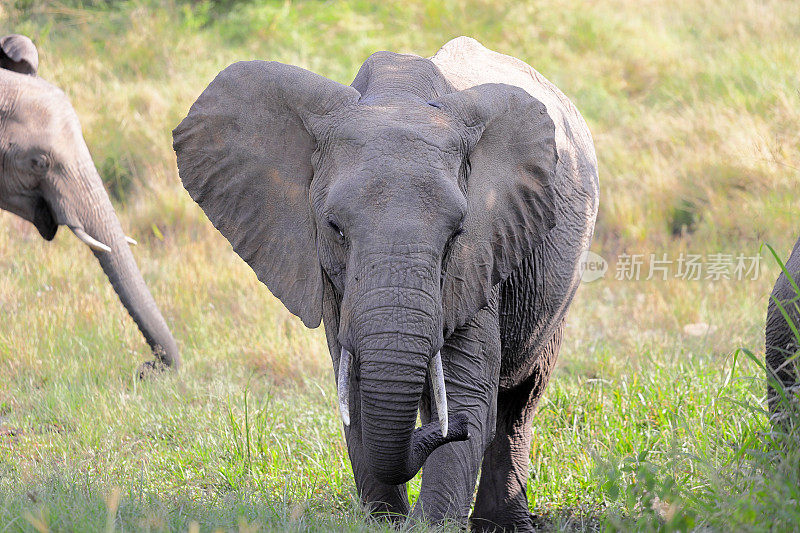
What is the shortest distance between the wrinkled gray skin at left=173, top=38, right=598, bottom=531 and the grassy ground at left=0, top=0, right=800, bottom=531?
46 centimetres

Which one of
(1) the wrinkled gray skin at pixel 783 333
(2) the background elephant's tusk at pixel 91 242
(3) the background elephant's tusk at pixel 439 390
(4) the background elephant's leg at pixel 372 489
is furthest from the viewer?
Result: (2) the background elephant's tusk at pixel 91 242

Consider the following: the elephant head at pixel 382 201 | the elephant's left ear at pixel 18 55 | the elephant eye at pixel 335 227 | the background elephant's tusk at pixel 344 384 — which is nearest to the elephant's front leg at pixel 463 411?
the elephant head at pixel 382 201

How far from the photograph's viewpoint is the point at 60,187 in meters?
6.31

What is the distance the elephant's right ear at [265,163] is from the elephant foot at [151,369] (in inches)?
105

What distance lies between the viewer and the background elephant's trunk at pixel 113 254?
618 cm

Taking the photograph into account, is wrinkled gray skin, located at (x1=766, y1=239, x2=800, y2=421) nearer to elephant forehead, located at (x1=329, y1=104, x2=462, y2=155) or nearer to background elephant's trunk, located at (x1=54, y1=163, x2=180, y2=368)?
elephant forehead, located at (x1=329, y1=104, x2=462, y2=155)

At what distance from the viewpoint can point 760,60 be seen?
1158 cm

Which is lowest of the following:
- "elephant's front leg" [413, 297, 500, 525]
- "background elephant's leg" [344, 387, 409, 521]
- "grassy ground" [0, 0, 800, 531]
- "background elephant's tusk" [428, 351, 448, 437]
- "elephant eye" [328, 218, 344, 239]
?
"grassy ground" [0, 0, 800, 531]

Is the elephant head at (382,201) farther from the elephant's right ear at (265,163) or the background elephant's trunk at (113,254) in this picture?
the background elephant's trunk at (113,254)

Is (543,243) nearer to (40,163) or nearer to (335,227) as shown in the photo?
(335,227)

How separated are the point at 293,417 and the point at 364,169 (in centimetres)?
277

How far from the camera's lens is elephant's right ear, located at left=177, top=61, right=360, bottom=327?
3.57 meters

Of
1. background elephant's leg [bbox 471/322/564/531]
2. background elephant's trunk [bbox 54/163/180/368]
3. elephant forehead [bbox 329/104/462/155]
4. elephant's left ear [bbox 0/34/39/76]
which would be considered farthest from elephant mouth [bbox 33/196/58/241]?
elephant forehead [bbox 329/104/462/155]

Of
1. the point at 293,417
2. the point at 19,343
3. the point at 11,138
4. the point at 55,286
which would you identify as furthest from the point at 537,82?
the point at 55,286
